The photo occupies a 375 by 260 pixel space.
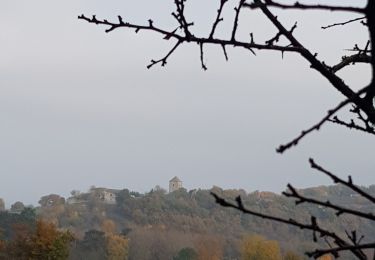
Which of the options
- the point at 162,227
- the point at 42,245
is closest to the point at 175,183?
the point at 162,227

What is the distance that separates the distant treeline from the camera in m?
30.9

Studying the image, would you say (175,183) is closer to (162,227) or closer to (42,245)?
(162,227)

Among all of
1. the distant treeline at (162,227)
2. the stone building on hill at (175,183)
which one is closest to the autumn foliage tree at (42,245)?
the distant treeline at (162,227)

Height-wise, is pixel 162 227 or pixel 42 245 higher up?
pixel 162 227

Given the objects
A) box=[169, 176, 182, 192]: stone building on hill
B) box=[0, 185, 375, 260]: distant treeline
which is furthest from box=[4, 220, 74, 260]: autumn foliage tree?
box=[169, 176, 182, 192]: stone building on hill

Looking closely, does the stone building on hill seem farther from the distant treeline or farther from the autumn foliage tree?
the autumn foliage tree

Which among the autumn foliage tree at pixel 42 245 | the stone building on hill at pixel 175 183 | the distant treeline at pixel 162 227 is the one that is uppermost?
the stone building on hill at pixel 175 183

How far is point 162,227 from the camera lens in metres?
48.2

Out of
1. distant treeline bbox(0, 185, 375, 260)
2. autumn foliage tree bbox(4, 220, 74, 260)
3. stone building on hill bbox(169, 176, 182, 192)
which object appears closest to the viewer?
autumn foliage tree bbox(4, 220, 74, 260)

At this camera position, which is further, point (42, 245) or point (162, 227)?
point (162, 227)

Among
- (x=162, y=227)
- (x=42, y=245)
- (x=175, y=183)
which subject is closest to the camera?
(x=42, y=245)

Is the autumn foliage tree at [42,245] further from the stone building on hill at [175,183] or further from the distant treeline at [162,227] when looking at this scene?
the stone building on hill at [175,183]

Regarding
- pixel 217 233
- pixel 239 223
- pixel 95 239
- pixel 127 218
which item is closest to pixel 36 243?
pixel 95 239

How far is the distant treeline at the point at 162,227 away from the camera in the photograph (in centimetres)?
3094
